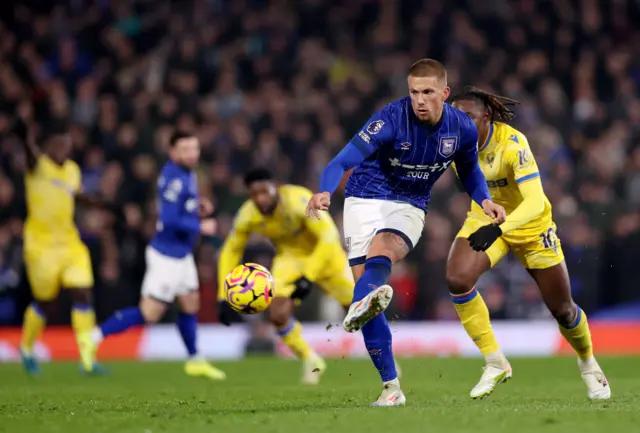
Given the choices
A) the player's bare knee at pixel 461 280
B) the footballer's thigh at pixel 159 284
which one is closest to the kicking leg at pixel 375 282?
the player's bare knee at pixel 461 280

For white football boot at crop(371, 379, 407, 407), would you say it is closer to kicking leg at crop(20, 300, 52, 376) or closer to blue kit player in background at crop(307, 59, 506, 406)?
blue kit player in background at crop(307, 59, 506, 406)

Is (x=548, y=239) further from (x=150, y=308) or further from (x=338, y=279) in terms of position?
(x=150, y=308)

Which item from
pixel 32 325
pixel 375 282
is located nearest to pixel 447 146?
pixel 375 282

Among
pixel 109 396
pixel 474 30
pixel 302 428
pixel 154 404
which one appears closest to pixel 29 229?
pixel 109 396

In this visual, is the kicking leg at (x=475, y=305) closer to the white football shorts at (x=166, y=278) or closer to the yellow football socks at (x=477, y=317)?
the yellow football socks at (x=477, y=317)

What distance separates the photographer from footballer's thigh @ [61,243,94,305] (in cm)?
1298

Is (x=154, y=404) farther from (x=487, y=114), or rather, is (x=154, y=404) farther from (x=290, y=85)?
(x=290, y=85)

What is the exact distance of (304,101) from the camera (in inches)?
747

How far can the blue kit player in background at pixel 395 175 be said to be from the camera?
7328 millimetres

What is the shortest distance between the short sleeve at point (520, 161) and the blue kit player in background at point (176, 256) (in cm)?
445

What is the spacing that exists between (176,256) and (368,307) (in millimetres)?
5916

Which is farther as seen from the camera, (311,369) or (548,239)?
(311,369)

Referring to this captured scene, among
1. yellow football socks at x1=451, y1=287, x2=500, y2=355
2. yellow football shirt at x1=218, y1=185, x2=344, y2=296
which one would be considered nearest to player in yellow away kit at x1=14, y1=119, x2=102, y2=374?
yellow football shirt at x1=218, y1=185, x2=344, y2=296

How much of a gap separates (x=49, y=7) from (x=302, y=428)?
51.4 feet
